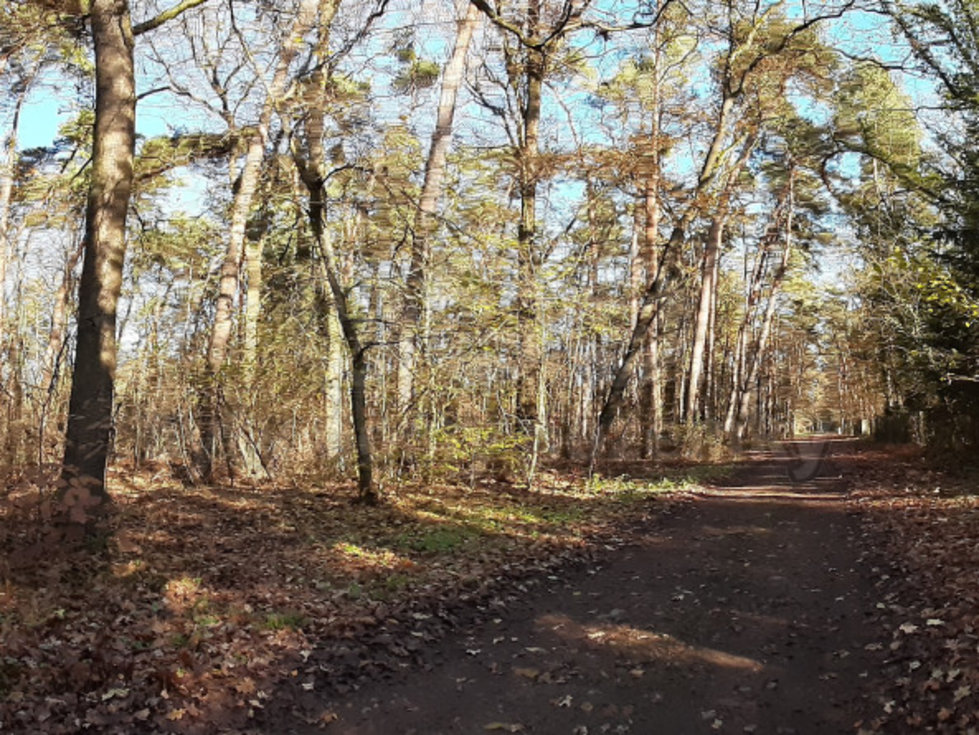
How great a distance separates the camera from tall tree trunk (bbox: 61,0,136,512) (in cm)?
731

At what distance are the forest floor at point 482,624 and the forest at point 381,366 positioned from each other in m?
0.05

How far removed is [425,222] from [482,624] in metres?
7.86

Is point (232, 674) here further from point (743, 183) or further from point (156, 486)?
point (743, 183)

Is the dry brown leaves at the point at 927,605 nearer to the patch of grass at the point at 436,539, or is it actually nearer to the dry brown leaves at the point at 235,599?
the dry brown leaves at the point at 235,599

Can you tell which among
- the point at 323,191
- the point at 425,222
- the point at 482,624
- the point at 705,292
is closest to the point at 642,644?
the point at 482,624

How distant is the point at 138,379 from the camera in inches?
609

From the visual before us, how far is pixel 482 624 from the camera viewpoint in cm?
709

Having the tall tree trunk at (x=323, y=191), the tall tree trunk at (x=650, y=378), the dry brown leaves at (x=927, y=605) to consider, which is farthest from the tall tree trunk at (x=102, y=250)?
the tall tree trunk at (x=650, y=378)

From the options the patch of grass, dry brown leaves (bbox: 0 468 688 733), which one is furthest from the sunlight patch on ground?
the patch of grass

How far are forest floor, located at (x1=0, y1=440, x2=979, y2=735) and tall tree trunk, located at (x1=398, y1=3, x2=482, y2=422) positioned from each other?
2805mm

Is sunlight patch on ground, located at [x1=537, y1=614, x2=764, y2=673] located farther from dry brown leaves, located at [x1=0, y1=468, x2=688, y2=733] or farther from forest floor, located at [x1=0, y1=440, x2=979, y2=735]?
dry brown leaves, located at [x1=0, y1=468, x2=688, y2=733]

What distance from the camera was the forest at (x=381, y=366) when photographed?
19.5ft

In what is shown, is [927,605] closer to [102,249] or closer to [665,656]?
[665,656]

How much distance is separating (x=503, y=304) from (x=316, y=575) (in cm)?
667
